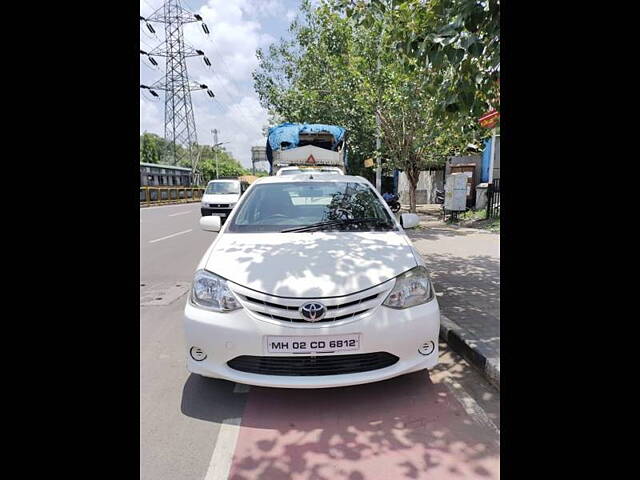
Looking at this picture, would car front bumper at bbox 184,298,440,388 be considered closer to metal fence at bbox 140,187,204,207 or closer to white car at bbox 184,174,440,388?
white car at bbox 184,174,440,388

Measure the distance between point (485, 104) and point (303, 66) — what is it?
1621 cm

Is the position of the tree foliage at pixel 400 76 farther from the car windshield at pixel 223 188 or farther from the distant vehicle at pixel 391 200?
the car windshield at pixel 223 188

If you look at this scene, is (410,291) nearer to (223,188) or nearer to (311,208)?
(311,208)

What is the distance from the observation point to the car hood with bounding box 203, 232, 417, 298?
252 centimetres

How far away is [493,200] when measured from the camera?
12.7 m

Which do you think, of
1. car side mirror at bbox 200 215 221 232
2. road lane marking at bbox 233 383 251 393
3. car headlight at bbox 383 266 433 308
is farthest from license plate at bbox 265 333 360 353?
car side mirror at bbox 200 215 221 232

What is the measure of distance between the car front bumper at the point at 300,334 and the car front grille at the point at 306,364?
3cm

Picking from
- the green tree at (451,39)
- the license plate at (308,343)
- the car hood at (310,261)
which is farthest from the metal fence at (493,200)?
the license plate at (308,343)

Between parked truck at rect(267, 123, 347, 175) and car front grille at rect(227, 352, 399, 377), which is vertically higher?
parked truck at rect(267, 123, 347, 175)

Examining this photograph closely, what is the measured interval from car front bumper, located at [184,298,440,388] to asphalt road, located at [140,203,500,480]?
0.29 metres

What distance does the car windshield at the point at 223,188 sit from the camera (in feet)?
51.7
